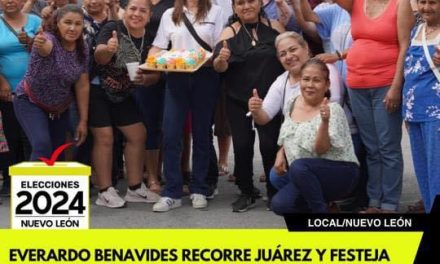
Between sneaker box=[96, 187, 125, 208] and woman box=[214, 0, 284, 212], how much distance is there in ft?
3.40

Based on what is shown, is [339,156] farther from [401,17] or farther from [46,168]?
[46,168]

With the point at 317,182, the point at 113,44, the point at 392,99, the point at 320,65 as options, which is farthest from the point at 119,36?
the point at 392,99

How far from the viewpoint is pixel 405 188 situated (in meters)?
6.66

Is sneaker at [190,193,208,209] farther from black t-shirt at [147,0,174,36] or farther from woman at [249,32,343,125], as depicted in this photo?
black t-shirt at [147,0,174,36]

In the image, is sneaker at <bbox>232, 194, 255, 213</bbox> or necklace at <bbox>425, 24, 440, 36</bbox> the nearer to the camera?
necklace at <bbox>425, 24, 440, 36</bbox>

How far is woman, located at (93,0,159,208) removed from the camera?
593 cm

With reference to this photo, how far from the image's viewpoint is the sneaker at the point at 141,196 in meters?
6.29

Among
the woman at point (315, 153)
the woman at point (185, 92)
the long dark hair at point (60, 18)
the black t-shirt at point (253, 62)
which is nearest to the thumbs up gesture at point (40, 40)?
the long dark hair at point (60, 18)

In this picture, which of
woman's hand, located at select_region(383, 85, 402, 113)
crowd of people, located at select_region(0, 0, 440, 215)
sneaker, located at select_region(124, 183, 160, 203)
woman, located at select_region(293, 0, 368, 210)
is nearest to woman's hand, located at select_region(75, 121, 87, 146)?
crowd of people, located at select_region(0, 0, 440, 215)

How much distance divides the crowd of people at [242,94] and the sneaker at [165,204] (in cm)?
1

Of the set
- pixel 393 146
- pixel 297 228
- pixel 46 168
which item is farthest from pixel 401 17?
pixel 46 168

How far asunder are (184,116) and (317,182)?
129cm

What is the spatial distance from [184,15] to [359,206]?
1.91m

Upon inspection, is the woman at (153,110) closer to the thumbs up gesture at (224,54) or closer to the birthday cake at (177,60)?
the birthday cake at (177,60)
